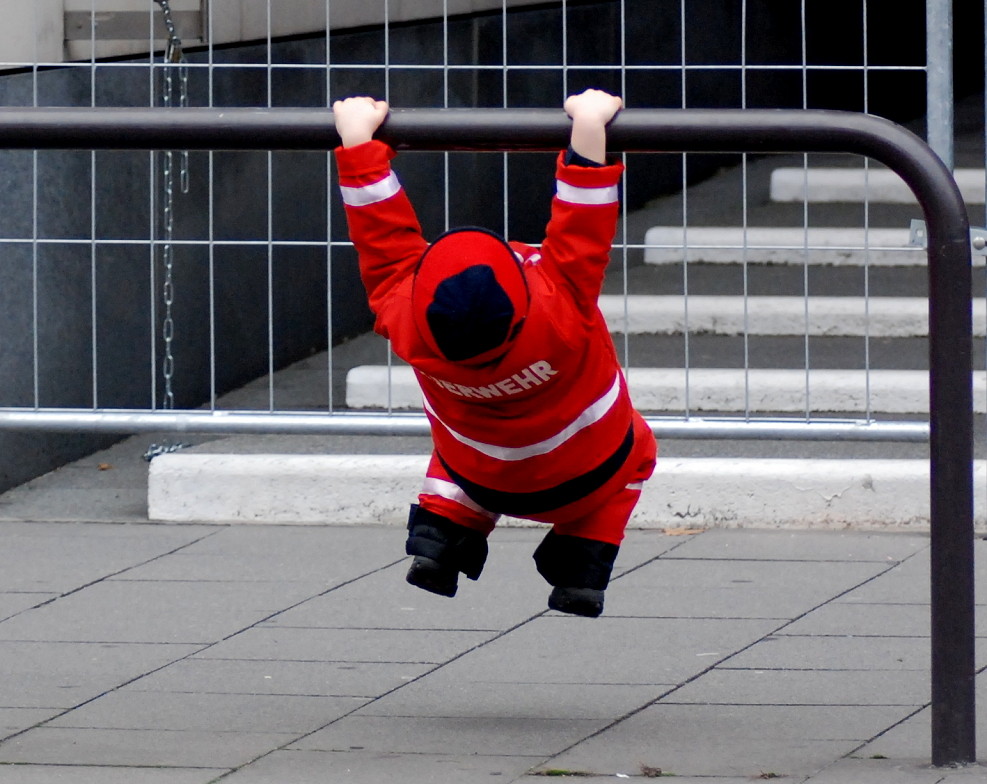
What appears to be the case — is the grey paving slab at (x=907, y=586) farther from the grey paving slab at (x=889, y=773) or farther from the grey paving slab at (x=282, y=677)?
the grey paving slab at (x=889, y=773)

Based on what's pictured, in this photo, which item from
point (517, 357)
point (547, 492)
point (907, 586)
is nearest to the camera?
point (517, 357)

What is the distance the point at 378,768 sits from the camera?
356cm

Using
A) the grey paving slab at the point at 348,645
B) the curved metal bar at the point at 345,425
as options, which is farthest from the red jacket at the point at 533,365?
the curved metal bar at the point at 345,425

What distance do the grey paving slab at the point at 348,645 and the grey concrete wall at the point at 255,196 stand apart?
168 centimetres

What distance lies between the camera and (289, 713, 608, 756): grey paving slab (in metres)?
3.70

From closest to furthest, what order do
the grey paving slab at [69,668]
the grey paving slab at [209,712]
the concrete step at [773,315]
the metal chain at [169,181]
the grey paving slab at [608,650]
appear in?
1. the grey paving slab at [209,712]
2. the grey paving slab at [69,668]
3. the grey paving slab at [608,650]
4. the metal chain at [169,181]
5. the concrete step at [773,315]

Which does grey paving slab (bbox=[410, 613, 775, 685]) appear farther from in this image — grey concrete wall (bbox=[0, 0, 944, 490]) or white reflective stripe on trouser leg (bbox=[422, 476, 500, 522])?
grey concrete wall (bbox=[0, 0, 944, 490])

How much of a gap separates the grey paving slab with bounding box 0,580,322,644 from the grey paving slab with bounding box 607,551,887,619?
3.05 ft

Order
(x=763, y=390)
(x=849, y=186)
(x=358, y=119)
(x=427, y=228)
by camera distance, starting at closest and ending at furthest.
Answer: (x=358, y=119)
(x=763, y=390)
(x=427, y=228)
(x=849, y=186)

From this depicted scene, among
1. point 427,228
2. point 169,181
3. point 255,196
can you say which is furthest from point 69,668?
point 427,228

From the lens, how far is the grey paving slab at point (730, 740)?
3.54m

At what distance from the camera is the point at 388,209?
133 inches

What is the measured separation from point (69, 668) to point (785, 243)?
4311 millimetres

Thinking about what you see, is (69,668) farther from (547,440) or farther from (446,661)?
(547,440)
